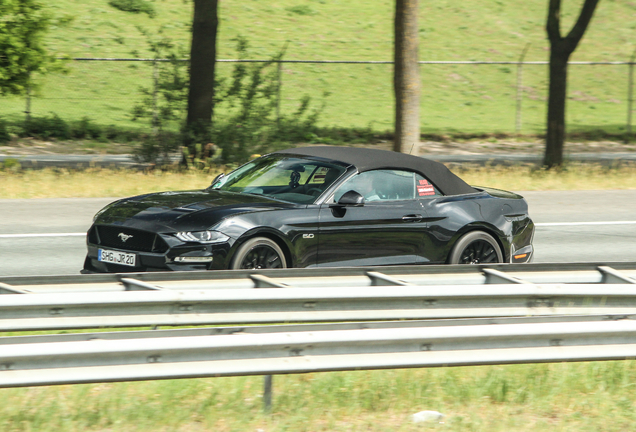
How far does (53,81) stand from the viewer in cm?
2675

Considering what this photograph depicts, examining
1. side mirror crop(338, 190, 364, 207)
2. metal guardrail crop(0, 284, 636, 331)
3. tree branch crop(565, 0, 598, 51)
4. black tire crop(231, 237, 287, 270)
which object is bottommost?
metal guardrail crop(0, 284, 636, 331)

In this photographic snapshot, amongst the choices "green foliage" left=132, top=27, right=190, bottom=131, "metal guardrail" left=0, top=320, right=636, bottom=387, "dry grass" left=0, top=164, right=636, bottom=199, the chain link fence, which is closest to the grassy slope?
the chain link fence

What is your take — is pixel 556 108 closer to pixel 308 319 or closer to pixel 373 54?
pixel 308 319

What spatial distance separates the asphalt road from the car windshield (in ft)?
7.27

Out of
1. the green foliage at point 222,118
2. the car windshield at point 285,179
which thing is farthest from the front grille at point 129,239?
the green foliage at point 222,118

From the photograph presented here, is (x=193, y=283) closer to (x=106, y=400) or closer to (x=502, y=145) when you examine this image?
(x=106, y=400)

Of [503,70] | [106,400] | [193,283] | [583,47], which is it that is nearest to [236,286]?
[193,283]

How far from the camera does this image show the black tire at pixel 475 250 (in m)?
8.50

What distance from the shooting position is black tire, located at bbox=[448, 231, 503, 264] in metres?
8.50

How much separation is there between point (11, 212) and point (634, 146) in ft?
70.5

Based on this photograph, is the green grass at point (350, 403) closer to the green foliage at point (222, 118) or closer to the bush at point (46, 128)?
the green foliage at point (222, 118)

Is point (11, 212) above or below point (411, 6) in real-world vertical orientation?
below

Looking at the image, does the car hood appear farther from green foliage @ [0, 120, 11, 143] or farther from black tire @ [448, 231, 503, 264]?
green foliage @ [0, 120, 11, 143]

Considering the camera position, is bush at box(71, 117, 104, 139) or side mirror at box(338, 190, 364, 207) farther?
bush at box(71, 117, 104, 139)
